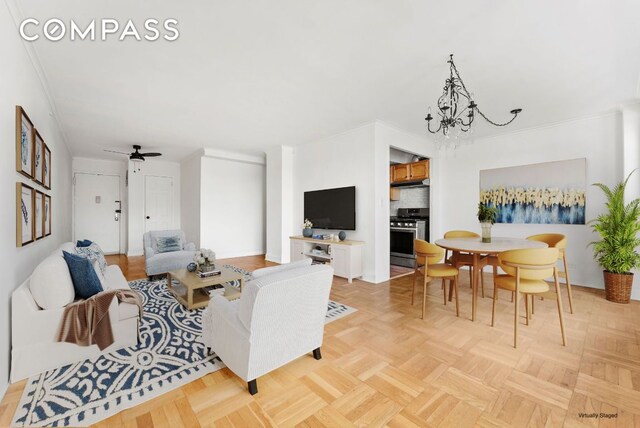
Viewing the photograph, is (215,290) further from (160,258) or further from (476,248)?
(476,248)

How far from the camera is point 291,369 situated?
78.7 inches

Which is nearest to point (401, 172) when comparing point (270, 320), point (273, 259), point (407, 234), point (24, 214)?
point (407, 234)

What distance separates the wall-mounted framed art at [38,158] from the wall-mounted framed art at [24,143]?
0.11 m

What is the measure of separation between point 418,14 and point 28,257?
3834 mm

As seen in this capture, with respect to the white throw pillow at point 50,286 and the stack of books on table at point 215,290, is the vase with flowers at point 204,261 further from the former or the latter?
the white throw pillow at point 50,286

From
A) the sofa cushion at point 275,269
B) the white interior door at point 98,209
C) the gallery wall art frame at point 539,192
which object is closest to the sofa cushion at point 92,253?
the sofa cushion at point 275,269

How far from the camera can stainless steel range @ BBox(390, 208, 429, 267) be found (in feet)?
17.6

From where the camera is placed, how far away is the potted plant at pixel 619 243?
11.2ft

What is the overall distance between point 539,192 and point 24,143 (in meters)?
6.43

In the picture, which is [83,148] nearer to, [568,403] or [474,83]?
[474,83]

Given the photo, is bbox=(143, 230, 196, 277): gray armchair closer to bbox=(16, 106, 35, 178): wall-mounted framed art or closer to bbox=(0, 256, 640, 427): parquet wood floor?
bbox=(16, 106, 35, 178): wall-mounted framed art

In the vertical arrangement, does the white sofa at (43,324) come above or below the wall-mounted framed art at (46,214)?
below

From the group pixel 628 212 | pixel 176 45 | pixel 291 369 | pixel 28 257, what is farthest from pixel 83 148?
pixel 628 212

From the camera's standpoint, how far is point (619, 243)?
348 cm
